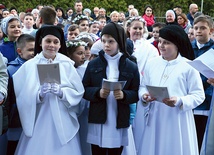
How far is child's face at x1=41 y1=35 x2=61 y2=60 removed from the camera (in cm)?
499

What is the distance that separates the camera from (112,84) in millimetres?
4664

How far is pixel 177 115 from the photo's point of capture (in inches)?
196

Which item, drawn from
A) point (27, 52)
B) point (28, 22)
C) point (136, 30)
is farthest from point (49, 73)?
point (28, 22)

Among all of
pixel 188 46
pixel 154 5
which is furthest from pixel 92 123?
pixel 154 5

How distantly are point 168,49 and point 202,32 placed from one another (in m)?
1.64

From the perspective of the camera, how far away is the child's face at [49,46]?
4993mm

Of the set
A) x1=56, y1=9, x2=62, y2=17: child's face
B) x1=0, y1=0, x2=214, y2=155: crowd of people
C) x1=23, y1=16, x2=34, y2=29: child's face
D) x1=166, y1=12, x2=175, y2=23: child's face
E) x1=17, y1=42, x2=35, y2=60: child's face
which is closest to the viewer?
x1=0, y1=0, x2=214, y2=155: crowd of people

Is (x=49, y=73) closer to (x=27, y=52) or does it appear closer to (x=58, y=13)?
(x=27, y=52)

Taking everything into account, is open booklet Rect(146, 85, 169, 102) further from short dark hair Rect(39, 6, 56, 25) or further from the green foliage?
the green foliage

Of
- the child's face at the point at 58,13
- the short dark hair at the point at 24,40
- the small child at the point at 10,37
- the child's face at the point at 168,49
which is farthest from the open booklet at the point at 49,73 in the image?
the child's face at the point at 58,13

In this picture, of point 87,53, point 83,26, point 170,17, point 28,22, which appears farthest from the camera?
point 170,17

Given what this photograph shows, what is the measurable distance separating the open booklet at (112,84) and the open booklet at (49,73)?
0.52m

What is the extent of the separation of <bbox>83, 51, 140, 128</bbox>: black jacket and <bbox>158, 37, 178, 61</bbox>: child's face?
413 mm

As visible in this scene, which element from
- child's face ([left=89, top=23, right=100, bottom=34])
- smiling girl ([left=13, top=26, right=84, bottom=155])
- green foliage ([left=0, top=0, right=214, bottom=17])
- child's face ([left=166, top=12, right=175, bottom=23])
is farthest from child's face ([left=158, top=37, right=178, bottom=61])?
green foliage ([left=0, top=0, right=214, bottom=17])
